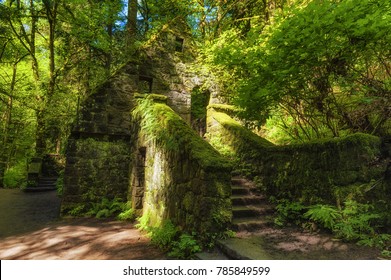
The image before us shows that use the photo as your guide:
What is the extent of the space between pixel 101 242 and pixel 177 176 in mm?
2036

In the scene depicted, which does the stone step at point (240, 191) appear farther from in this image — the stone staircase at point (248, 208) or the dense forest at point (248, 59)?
the dense forest at point (248, 59)

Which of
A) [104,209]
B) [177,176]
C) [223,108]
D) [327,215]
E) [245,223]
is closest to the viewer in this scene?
[327,215]

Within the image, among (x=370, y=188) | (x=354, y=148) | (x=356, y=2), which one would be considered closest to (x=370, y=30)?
(x=356, y=2)

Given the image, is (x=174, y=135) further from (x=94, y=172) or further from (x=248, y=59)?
(x=94, y=172)

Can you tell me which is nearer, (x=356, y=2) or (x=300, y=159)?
(x=356, y=2)

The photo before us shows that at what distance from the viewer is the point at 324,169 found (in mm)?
4883

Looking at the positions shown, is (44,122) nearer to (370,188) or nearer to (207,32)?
(207,32)

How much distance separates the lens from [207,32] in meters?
13.3

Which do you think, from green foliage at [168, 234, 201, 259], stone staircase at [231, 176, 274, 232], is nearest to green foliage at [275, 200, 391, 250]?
stone staircase at [231, 176, 274, 232]

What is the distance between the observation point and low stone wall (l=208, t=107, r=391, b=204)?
4.42 m

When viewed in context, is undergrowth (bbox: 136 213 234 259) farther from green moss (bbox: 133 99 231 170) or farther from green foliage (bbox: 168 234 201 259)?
green moss (bbox: 133 99 231 170)

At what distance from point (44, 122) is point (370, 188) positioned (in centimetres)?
1362

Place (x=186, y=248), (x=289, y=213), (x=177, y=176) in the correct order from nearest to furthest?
(x=186, y=248)
(x=177, y=176)
(x=289, y=213)

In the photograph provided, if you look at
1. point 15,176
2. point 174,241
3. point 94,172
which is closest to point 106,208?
point 94,172
